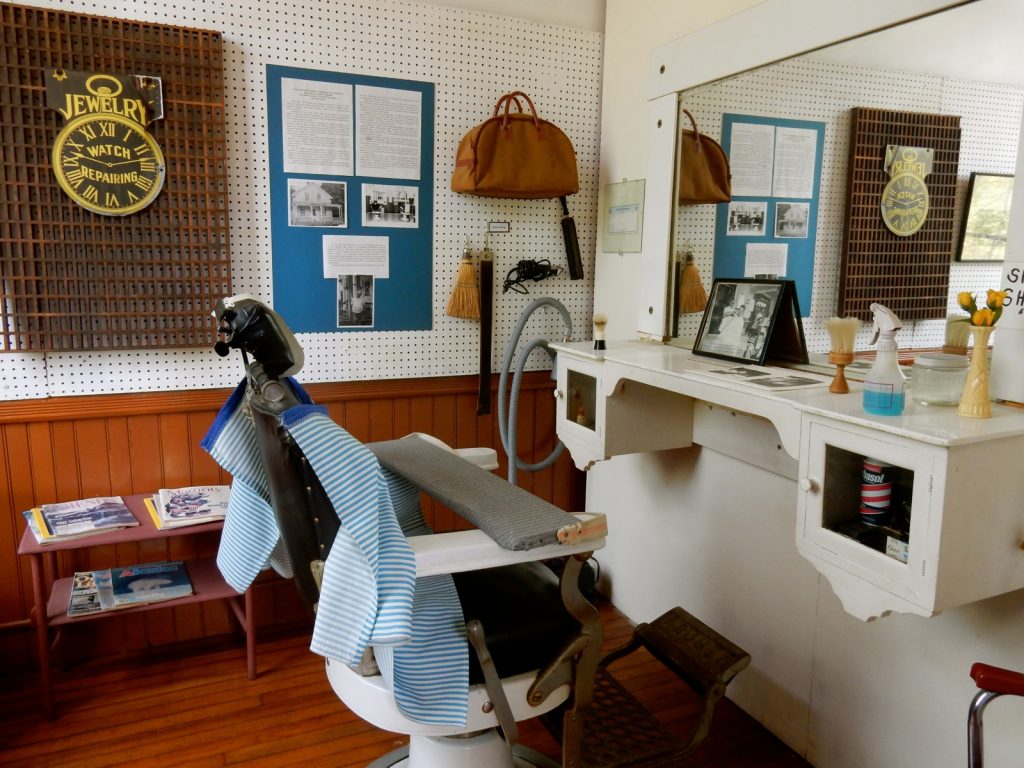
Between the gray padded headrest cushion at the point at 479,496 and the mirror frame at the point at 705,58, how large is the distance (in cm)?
113

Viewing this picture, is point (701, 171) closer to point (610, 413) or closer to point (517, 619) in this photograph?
point (610, 413)

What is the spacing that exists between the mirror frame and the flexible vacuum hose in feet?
1.46

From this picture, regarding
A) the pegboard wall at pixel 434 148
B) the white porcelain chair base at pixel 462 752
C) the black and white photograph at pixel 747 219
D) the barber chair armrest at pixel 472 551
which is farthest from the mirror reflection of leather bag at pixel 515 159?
the white porcelain chair base at pixel 462 752

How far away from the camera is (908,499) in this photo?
5.14ft

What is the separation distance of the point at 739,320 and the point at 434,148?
4.67ft

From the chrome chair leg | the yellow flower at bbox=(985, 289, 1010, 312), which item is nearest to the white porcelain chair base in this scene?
the chrome chair leg

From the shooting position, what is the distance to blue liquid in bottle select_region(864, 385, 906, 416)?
5.20ft

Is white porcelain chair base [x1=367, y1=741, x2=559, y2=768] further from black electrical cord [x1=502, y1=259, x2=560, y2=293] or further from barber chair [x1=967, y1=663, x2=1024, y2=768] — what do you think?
black electrical cord [x1=502, y1=259, x2=560, y2=293]

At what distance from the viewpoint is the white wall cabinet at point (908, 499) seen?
4.81ft

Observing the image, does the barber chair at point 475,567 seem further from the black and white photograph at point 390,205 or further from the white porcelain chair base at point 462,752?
the black and white photograph at point 390,205

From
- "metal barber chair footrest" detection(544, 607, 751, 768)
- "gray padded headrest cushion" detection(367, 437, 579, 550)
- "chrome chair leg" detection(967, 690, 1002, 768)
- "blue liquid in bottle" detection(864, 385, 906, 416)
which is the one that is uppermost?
"blue liquid in bottle" detection(864, 385, 906, 416)

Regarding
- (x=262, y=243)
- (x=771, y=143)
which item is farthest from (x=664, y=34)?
(x=262, y=243)

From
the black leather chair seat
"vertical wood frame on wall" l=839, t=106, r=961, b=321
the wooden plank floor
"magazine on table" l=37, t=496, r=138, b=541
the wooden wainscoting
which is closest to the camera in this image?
the black leather chair seat

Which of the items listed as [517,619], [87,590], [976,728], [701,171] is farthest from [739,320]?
[87,590]
